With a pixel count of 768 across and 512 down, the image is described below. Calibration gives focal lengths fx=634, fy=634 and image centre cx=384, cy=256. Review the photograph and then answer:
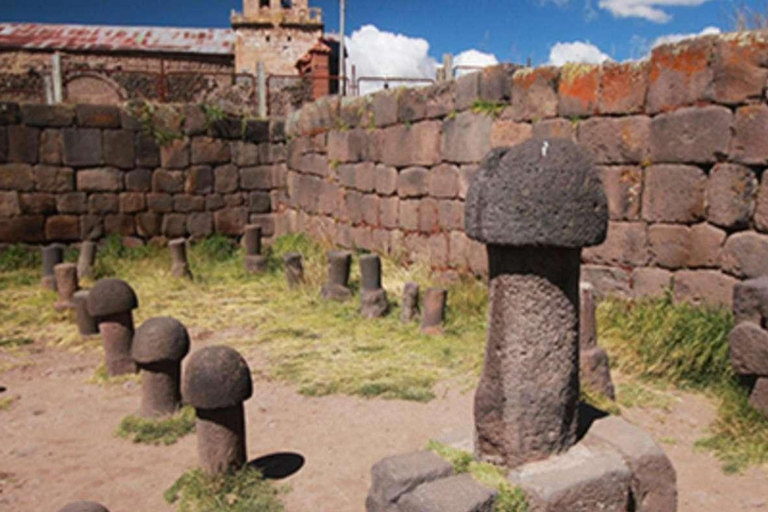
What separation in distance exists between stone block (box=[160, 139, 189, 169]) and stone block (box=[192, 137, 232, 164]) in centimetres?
13

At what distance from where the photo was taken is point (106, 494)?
361 centimetres

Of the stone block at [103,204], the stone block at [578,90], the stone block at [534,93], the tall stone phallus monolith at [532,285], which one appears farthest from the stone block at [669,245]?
the stone block at [103,204]

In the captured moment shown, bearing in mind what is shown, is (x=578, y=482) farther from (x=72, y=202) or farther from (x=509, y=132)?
(x=72, y=202)

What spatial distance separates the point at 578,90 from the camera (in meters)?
6.26

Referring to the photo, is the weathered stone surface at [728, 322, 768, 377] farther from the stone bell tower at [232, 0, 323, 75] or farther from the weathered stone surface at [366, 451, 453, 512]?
the stone bell tower at [232, 0, 323, 75]

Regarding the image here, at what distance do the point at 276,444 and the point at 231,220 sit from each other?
25.4 feet

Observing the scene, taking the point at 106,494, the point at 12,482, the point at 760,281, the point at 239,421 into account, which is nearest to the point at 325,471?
the point at 239,421

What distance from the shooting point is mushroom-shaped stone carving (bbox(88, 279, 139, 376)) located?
5184 millimetres

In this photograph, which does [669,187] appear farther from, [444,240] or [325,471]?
[325,471]

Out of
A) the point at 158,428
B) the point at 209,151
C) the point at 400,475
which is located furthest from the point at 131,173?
the point at 400,475

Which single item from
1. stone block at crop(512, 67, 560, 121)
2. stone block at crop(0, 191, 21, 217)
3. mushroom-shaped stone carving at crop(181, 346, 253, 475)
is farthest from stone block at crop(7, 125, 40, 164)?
mushroom-shaped stone carving at crop(181, 346, 253, 475)

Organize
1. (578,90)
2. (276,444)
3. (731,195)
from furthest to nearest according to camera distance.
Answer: (578,90), (731,195), (276,444)

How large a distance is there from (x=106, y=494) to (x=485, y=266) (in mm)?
4840

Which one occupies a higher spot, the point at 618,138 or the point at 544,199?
the point at 618,138
